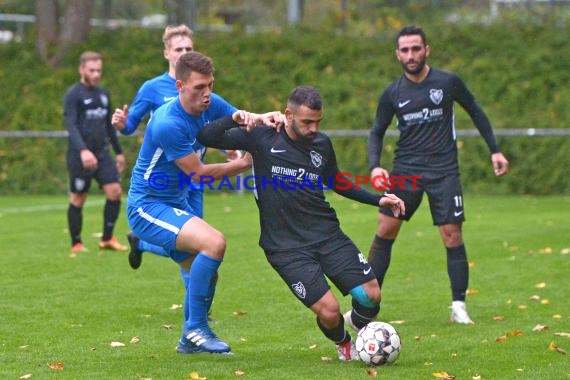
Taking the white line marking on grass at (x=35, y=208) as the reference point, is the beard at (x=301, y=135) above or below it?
above

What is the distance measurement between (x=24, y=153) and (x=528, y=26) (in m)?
11.0

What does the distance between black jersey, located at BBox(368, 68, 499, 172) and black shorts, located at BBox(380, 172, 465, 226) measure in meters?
0.07

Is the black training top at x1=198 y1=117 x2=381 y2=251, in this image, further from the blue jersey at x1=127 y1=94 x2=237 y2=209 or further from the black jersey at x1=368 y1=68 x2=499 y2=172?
the black jersey at x1=368 y1=68 x2=499 y2=172

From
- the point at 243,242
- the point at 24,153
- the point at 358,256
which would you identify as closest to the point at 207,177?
the point at 358,256

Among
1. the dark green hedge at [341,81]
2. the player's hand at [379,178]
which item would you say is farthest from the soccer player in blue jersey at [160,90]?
the dark green hedge at [341,81]

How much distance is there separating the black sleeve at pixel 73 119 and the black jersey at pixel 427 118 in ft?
15.5

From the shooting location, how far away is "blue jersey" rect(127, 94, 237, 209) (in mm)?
7293

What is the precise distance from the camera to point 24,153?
75.8 feet

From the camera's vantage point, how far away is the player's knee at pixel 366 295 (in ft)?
23.5

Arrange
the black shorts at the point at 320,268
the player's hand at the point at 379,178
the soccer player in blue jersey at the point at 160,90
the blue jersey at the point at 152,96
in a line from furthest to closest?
the blue jersey at the point at 152,96 < the soccer player in blue jersey at the point at 160,90 < the player's hand at the point at 379,178 < the black shorts at the point at 320,268

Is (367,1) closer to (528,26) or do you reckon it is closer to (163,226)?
(528,26)

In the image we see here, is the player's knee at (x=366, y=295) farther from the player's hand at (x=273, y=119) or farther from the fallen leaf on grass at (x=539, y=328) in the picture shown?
the fallen leaf on grass at (x=539, y=328)

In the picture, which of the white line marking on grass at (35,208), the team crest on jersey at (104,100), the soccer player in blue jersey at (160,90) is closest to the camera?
the soccer player in blue jersey at (160,90)

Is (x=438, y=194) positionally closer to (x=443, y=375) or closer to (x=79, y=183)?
(x=443, y=375)
